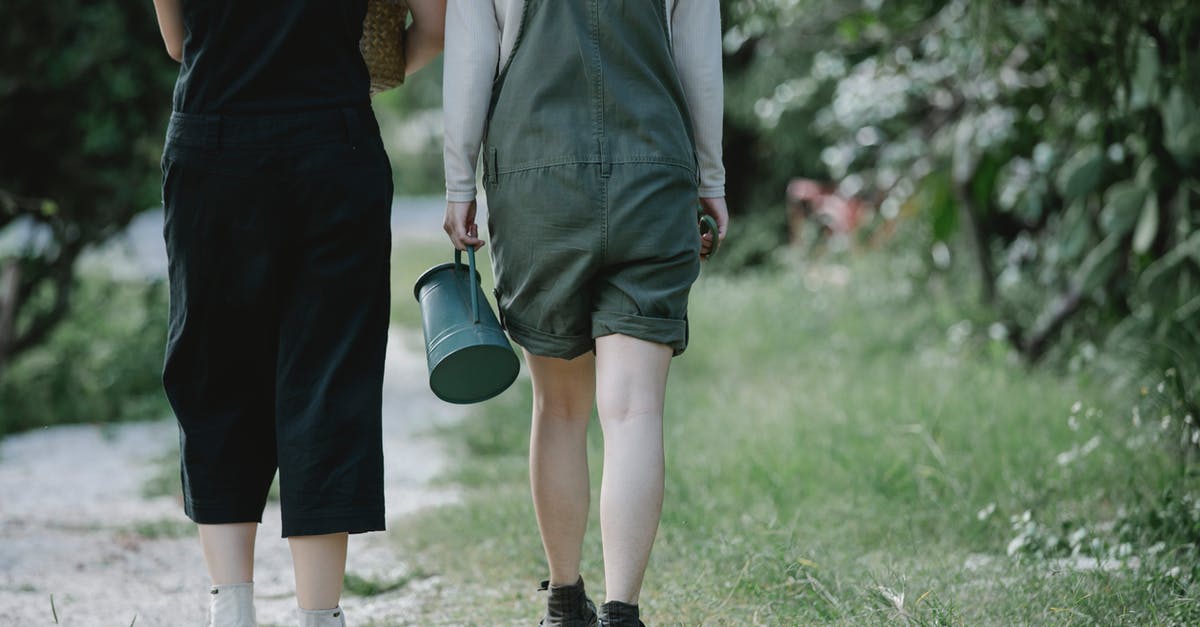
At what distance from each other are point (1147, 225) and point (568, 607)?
3054 mm

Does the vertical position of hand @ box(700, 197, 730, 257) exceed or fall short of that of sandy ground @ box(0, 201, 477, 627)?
it exceeds it

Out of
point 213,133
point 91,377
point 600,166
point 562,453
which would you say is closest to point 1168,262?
point 562,453

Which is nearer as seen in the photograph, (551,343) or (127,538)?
(551,343)

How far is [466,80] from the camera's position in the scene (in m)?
2.74

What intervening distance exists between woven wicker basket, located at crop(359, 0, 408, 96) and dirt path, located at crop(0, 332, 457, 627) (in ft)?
4.48

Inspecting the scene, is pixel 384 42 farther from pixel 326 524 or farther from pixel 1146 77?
pixel 1146 77

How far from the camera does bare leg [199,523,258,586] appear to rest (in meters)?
2.76

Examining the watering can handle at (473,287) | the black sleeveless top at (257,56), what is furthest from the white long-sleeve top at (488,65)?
the black sleeveless top at (257,56)

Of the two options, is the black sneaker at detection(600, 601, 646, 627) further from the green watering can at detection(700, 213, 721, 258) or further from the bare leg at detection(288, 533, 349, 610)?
the green watering can at detection(700, 213, 721, 258)

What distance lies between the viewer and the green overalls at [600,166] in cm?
267

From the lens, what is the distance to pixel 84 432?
6.31 m

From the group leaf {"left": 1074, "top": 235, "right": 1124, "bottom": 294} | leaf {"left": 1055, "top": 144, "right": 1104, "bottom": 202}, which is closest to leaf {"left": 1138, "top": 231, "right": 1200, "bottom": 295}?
leaf {"left": 1074, "top": 235, "right": 1124, "bottom": 294}

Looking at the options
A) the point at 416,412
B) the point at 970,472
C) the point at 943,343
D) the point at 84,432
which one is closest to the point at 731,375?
the point at 943,343

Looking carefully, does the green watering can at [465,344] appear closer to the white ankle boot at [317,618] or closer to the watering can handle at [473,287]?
the watering can handle at [473,287]
